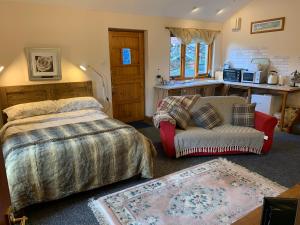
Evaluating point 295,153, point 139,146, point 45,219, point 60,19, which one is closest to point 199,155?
point 139,146

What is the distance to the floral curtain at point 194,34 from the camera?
5.23 meters

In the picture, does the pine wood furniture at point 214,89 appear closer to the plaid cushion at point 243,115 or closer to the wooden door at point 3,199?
the plaid cushion at point 243,115

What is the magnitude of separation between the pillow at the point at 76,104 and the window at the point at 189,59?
2305 mm

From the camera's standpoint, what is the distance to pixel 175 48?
5.49 metres

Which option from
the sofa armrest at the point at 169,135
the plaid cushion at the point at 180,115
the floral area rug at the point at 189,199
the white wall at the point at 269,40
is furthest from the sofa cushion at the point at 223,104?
the white wall at the point at 269,40

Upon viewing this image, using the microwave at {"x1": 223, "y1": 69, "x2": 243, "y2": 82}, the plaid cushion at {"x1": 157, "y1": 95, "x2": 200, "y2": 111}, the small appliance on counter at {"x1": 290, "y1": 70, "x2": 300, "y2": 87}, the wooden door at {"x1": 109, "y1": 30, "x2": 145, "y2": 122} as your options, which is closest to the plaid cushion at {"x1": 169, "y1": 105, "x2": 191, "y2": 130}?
the plaid cushion at {"x1": 157, "y1": 95, "x2": 200, "y2": 111}

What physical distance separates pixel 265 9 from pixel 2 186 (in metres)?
5.83

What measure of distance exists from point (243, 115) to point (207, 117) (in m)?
0.57

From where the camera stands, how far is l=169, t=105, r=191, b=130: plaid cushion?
3.40m

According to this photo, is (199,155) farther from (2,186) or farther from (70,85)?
(2,186)

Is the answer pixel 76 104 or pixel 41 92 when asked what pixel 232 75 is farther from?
pixel 41 92

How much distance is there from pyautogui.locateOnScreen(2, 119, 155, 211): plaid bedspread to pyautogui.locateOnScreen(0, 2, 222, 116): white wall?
1.61 metres

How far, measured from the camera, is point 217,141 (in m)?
3.29

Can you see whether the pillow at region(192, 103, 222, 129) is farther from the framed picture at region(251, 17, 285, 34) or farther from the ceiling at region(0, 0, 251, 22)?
the framed picture at region(251, 17, 285, 34)
